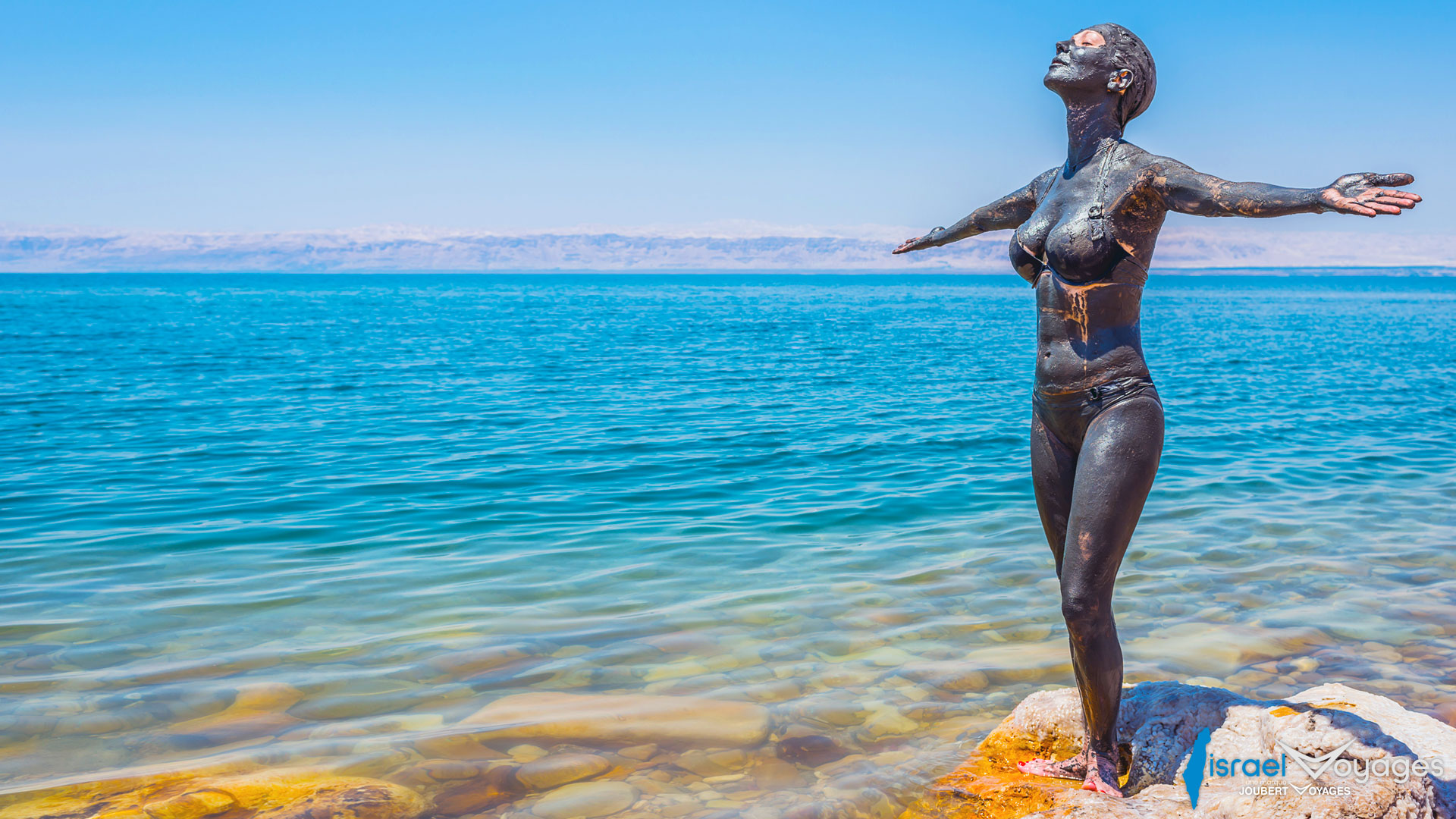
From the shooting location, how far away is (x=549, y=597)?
7844 mm

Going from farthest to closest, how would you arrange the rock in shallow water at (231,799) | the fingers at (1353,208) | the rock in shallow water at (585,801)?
the rock in shallow water at (585,801) → the rock in shallow water at (231,799) → the fingers at (1353,208)

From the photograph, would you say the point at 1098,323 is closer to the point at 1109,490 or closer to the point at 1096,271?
the point at 1096,271

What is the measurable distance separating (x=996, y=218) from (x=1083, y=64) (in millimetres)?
900

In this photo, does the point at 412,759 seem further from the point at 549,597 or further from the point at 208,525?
the point at 208,525

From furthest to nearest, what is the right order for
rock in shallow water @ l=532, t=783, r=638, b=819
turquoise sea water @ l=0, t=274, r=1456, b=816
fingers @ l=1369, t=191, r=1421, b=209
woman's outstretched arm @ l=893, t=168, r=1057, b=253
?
turquoise sea water @ l=0, t=274, r=1456, b=816 → rock in shallow water @ l=532, t=783, r=638, b=819 → woman's outstretched arm @ l=893, t=168, r=1057, b=253 → fingers @ l=1369, t=191, r=1421, b=209

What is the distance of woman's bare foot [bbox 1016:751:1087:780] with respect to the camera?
13.3 ft

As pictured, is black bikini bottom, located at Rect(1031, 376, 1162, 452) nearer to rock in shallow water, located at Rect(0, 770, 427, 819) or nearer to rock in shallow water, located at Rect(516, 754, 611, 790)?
rock in shallow water, located at Rect(516, 754, 611, 790)

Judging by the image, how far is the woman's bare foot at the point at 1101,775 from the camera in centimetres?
390

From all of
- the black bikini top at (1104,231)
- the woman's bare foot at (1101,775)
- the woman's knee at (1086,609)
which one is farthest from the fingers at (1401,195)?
the woman's bare foot at (1101,775)

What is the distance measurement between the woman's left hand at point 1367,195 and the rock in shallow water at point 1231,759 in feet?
6.60

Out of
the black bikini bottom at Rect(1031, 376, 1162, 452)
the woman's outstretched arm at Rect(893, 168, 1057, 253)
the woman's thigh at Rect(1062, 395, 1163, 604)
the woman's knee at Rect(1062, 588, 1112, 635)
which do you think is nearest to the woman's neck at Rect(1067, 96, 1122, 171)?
the woman's outstretched arm at Rect(893, 168, 1057, 253)

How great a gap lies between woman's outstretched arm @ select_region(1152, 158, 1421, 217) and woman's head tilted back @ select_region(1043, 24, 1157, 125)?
0.39 m

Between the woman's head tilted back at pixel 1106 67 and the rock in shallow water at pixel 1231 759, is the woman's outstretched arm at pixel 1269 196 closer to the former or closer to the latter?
the woman's head tilted back at pixel 1106 67

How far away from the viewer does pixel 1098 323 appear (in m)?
3.63
